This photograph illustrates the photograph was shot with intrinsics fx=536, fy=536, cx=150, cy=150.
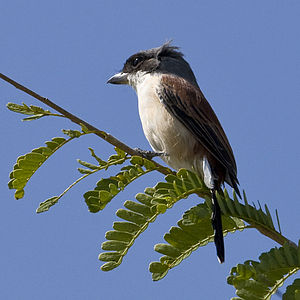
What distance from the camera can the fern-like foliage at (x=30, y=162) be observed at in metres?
2.62

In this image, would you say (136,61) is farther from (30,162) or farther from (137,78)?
(30,162)

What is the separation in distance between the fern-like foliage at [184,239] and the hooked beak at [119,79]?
327cm

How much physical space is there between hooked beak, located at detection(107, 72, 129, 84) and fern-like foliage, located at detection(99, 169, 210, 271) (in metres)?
3.05

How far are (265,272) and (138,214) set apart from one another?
0.64 metres

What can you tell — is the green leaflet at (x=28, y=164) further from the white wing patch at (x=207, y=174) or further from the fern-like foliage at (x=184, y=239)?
the white wing patch at (x=207, y=174)

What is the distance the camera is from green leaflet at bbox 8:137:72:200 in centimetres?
262

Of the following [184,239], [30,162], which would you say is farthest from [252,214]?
[30,162]

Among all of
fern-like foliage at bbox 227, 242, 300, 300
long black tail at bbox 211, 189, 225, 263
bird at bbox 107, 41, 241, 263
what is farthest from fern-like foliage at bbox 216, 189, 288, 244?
bird at bbox 107, 41, 241, 263

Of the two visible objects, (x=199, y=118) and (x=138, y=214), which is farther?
(x=199, y=118)

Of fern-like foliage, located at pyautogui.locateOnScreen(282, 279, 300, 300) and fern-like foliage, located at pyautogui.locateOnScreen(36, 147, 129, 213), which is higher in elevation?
fern-like foliage, located at pyautogui.locateOnScreen(36, 147, 129, 213)

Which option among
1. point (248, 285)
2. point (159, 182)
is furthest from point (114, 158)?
point (248, 285)

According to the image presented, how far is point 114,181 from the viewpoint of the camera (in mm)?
2787

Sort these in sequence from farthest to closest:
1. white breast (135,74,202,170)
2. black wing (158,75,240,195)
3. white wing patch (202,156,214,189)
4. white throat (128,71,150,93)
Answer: white throat (128,71,150,93)
white breast (135,74,202,170)
black wing (158,75,240,195)
white wing patch (202,156,214,189)

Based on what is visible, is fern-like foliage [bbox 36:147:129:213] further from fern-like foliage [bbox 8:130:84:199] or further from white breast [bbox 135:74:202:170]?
white breast [bbox 135:74:202:170]
